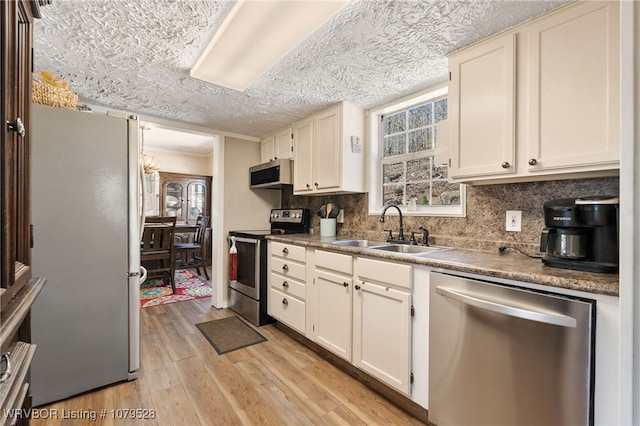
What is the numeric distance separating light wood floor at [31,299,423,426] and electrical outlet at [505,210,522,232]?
1.28 m

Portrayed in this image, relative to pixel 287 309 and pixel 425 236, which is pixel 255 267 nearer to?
pixel 287 309

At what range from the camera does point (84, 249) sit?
5.79 ft

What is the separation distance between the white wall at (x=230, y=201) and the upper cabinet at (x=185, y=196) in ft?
9.30

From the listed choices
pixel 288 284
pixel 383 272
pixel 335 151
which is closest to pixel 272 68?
pixel 335 151

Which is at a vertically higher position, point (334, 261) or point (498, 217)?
point (498, 217)

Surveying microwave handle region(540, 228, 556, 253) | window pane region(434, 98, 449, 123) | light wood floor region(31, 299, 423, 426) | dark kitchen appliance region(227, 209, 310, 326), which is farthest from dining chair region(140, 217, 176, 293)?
microwave handle region(540, 228, 556, 253)

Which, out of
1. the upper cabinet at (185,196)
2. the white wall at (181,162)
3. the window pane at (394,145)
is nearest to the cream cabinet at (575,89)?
the window pane at (394,145)

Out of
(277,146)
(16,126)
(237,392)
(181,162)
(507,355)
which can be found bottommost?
(237,392)

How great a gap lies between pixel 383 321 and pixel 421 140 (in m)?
1.52

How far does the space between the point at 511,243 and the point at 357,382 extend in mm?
1370

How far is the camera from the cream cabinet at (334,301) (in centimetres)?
201

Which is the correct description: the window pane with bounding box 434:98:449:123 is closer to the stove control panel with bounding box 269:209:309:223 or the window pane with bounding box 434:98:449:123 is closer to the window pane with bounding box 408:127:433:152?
the window pane with bounding box 408:127:433:152

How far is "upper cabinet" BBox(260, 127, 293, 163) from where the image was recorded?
3251mm

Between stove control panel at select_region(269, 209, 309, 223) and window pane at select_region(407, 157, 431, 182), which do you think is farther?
stove control panel at select_region(269, 209, 309, 223)
